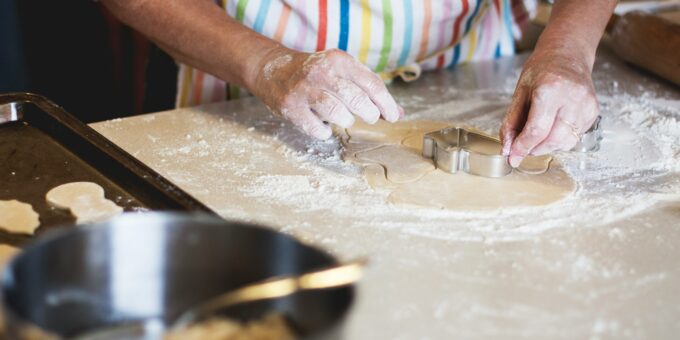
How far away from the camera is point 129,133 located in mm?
1404

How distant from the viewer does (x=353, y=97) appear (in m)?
1.24

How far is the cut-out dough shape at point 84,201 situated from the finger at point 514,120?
0.57 m

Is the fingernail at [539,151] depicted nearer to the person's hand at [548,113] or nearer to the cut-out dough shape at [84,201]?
the person's hand at [548,113]

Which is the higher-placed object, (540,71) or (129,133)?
(540,71)

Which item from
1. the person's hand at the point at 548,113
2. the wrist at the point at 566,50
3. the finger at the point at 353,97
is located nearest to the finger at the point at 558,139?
the person's hand at the point at 548,113

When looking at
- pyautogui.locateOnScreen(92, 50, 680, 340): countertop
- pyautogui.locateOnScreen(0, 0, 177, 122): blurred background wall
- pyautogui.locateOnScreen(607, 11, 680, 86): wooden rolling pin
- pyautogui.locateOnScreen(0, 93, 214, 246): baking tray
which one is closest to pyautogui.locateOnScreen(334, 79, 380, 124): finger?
pyautogui.locateOnScreen(92, 50, 680, 340): countertop

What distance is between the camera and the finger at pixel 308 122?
128 cm

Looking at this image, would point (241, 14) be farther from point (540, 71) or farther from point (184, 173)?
point (540, 71)

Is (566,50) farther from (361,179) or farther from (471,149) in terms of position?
(361,179)

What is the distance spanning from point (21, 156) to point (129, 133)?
0.20 meters

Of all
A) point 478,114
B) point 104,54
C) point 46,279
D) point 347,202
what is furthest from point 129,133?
point 104,54

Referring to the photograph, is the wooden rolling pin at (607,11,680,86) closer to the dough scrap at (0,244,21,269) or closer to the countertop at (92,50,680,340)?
the countertop at (92,50,680,340)

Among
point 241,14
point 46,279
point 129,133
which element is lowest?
point 129,133

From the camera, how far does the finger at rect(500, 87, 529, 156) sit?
1266 millimetres
